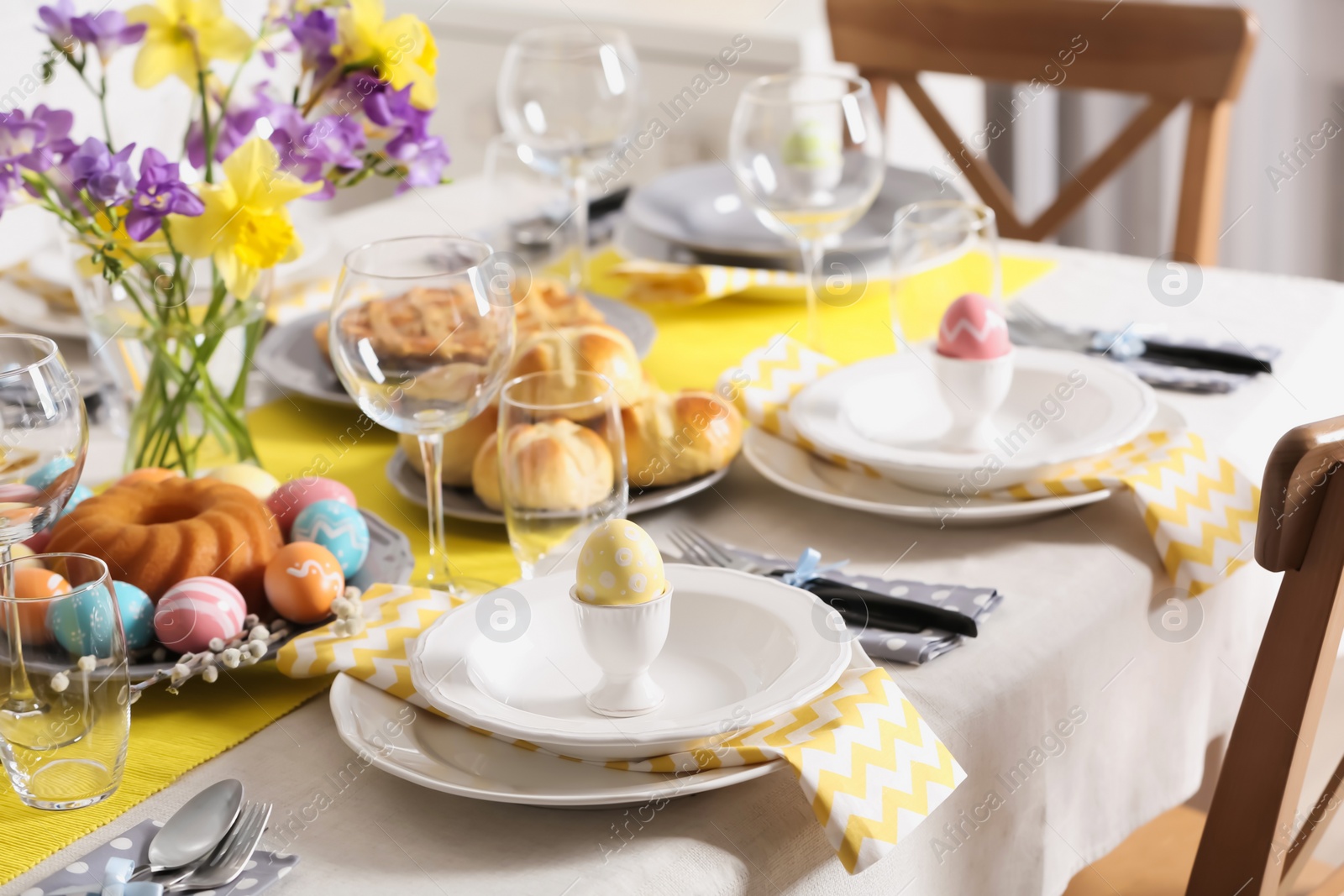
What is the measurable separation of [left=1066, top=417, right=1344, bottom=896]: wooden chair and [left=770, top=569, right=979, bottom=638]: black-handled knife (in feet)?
0.62

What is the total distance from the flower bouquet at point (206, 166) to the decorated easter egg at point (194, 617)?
0.25 m

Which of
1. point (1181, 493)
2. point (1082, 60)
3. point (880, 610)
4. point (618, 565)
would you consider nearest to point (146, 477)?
point (618, 565)

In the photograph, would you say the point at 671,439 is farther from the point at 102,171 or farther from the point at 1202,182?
the point at 1202,182

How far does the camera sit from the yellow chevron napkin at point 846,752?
2.04 feet

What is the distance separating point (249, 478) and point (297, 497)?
0.06 meters

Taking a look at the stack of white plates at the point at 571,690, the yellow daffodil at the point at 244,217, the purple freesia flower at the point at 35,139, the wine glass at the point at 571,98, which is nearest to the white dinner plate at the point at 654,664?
the stack of white plates at the point at 571,690

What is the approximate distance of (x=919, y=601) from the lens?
814 mm

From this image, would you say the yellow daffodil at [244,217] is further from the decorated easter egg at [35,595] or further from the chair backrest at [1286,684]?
the chair backrest at [1286,684]

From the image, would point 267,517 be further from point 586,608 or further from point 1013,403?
point 1013,403

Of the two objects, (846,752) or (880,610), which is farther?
(880,610)

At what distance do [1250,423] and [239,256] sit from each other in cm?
79

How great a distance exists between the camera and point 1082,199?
1761 millimetres

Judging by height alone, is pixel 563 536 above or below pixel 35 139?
below

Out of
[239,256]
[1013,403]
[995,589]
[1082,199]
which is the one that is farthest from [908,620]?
[1082,199]
